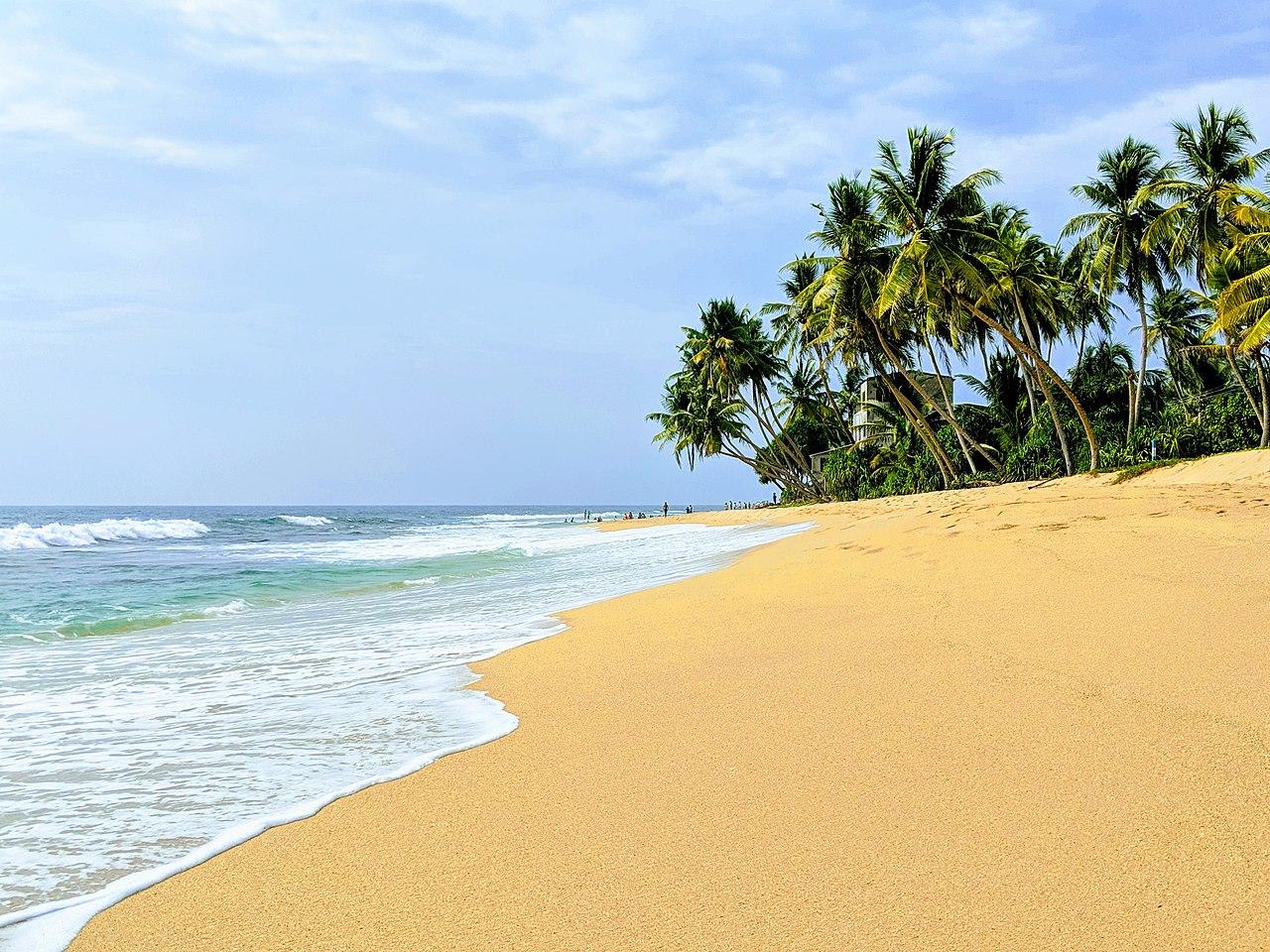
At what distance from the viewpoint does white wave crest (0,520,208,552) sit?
32.7 m

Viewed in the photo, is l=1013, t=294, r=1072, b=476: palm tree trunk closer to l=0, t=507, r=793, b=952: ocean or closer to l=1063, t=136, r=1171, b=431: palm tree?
l=1063, t=136, r=1171, b=431: palm tree

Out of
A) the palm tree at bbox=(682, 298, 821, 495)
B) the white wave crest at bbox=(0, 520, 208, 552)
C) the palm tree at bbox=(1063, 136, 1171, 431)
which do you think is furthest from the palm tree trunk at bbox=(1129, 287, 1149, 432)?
the white wave crest at bbox=(0, 520, 208, 552)

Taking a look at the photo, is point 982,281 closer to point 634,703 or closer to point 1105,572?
point 1105,572

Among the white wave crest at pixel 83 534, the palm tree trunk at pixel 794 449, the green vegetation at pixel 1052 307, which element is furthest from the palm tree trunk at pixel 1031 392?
the white wave crest at pixel 83 534

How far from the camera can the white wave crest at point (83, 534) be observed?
32688 millimetres

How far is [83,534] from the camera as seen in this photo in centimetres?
3788

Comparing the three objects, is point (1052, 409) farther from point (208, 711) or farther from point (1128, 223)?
point (208, 711)

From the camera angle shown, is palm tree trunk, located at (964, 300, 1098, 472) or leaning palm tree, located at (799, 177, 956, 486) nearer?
palm tree trunk, located at (964, 300, 1098, 472)

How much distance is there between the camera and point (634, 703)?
3854mm

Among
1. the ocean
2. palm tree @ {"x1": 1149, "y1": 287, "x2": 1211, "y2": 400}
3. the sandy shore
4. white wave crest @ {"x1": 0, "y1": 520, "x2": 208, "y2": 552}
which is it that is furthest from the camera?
white wave crest @ {"x1": 0, "y1": 520, "x2": 208, "y2": 552}

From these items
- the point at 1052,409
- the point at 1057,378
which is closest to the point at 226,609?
the point at 1057,378

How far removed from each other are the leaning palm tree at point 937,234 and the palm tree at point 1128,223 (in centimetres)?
451

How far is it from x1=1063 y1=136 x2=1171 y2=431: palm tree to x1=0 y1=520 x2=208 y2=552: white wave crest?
37.9 meters

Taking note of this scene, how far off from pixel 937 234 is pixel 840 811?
79.3 feet
